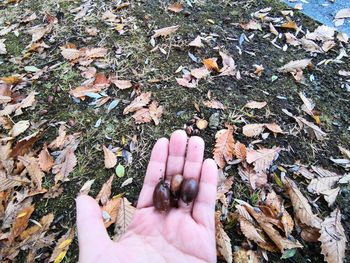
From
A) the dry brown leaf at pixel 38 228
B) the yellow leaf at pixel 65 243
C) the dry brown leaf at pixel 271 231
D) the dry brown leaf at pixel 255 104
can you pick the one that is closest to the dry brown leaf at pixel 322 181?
the dry brown leaf at pixel 271 231

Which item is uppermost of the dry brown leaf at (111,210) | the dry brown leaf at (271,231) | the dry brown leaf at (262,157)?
the dry brown leaf at (262,157)

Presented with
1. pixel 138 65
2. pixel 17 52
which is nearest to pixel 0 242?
pixel 138 65

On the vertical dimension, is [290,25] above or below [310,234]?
above

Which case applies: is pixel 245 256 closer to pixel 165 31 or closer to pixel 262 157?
pixel 262 157

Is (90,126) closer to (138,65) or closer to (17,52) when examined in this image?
(138,65)

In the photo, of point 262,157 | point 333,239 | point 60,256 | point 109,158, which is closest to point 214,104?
point 262,157

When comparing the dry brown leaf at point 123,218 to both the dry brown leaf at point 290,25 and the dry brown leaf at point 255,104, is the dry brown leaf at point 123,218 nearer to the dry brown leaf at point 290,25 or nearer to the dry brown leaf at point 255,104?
the dry brown leaf at point 255,104
